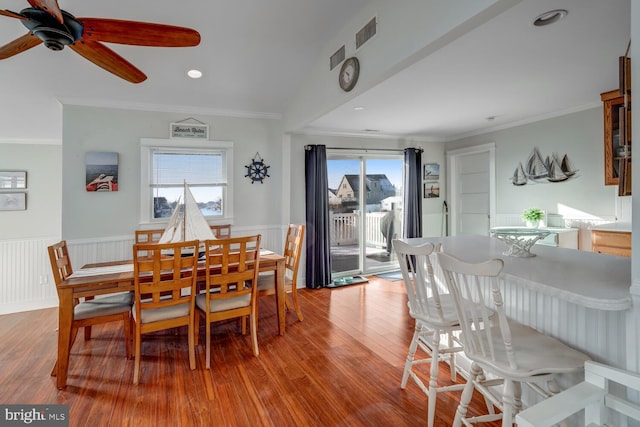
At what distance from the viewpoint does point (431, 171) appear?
5.75 meters

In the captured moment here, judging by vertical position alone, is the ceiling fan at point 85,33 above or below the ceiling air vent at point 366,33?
below

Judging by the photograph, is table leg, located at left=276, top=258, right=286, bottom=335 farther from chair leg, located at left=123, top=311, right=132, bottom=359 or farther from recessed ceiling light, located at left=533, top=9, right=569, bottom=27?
recessed ceiling light, located at left=533, top=9, right=569, bottom=27

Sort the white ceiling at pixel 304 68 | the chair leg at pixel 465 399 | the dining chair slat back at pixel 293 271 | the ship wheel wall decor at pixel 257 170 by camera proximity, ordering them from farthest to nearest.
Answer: the ship wheel wall decor at pixel 257 170, the dining chair slat back at pixel 293 271, the white ceiling at pixel 304 68, the chair leg at pixel 465 399

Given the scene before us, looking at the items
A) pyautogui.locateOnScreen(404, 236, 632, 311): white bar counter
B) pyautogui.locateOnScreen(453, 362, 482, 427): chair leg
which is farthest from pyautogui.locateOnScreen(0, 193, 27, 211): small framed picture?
pyautogui.locateOnScreen(453, 362, 482, 427): chair leg

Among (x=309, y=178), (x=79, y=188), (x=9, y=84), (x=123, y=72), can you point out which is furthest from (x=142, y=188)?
(x=309, y=178)

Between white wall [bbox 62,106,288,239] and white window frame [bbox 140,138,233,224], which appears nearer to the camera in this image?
white wall [bbox 62,106,288,239]

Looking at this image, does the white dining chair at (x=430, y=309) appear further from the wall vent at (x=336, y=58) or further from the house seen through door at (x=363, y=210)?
the house seen through door at (x=363, y=210)

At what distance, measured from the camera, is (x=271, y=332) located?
3.18 metres

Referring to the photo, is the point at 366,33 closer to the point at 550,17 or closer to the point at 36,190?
the point at 550,17

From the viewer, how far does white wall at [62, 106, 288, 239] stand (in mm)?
3656

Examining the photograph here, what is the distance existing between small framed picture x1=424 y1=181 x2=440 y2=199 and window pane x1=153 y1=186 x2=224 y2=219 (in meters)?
3.54

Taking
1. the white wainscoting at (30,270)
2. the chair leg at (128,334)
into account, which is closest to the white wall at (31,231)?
the white wainscoting at (30,270)

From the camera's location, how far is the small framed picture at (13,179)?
4.60 m

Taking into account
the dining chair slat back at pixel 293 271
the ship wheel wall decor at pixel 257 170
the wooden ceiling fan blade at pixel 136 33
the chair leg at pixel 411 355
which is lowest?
the chair leg at pixel 411 355
